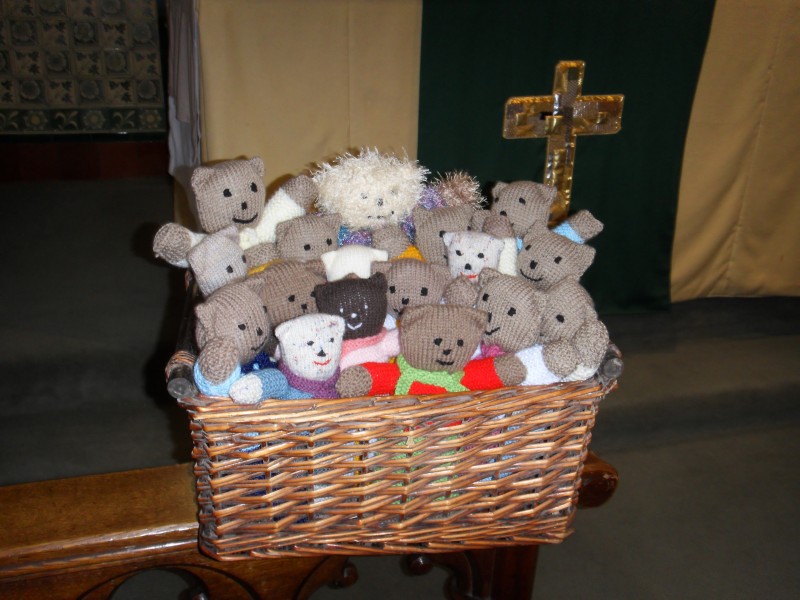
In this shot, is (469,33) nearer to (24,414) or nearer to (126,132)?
(24,414)

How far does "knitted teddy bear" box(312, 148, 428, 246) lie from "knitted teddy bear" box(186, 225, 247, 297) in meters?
0.17

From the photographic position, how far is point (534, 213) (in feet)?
2.85

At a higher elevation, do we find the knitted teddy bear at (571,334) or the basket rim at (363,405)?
the knitted teddy bear at (571,334)

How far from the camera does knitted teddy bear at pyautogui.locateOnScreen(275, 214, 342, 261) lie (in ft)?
2.69

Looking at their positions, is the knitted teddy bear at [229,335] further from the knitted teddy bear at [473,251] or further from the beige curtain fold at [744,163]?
the beige curtain fold at [744,163]

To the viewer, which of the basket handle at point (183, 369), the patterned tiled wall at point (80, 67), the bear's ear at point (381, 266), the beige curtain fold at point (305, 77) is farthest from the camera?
the patterned tiled wall at point (80, 67)

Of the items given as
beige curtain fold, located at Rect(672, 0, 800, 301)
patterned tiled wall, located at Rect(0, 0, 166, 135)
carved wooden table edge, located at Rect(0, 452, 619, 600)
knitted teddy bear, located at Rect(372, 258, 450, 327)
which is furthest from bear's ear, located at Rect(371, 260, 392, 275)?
patterned tiled wall, located at Rect(0, 0, 166, 135)

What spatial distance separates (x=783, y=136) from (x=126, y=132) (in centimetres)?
284

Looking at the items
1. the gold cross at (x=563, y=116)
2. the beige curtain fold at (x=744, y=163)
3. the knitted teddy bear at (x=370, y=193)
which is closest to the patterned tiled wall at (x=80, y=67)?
the gold cross at (x=563, y=116)

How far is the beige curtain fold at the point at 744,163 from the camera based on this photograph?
1.80 metres

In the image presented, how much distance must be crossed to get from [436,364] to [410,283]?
12 cm

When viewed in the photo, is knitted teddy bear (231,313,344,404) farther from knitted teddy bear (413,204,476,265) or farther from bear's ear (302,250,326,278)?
knitted teddy bear (413,204,476,265)

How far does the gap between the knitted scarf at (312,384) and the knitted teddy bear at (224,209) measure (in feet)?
0.65

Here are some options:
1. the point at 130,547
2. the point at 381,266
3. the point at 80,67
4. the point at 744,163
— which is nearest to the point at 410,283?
the point at 381,266
